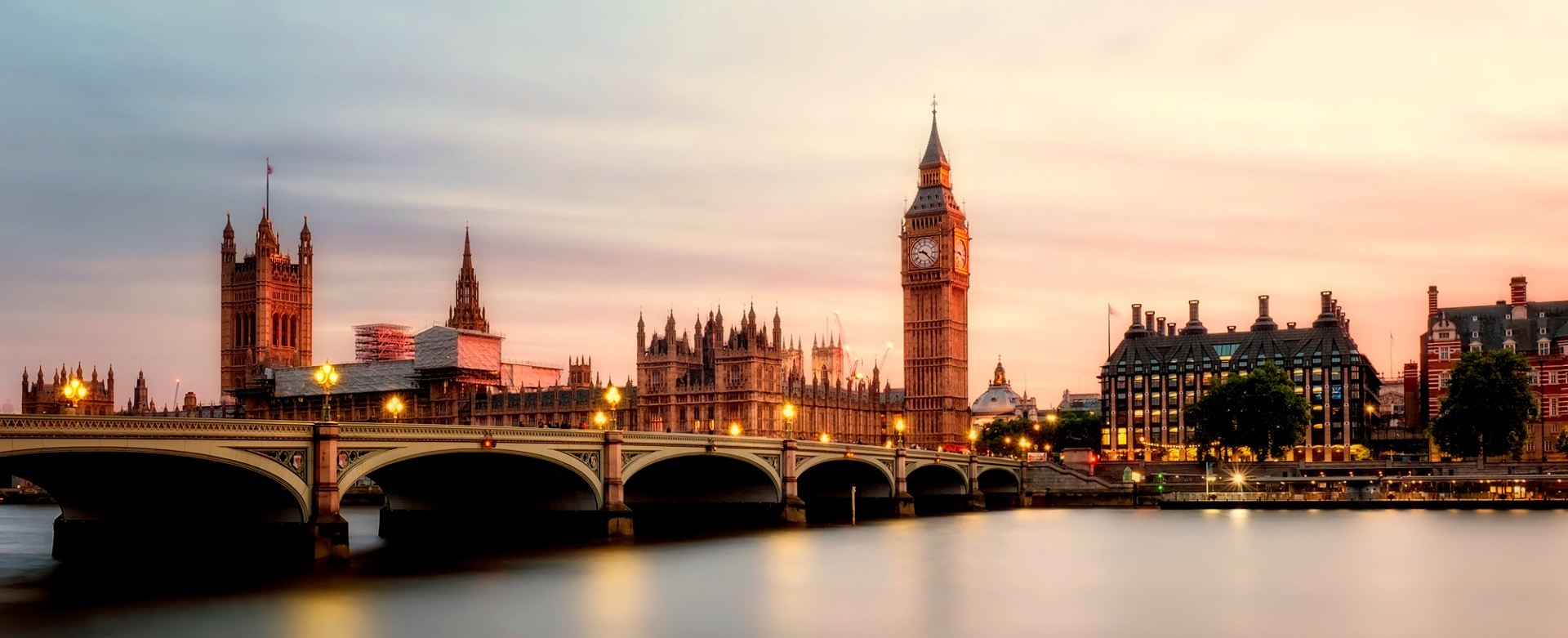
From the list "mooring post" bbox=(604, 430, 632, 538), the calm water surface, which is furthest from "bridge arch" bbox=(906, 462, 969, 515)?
"mooring post" bbox=(604, 430, 632, 538)

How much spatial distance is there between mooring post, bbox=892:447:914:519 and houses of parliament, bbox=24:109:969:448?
49.7m

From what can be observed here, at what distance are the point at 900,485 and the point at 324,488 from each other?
181ft

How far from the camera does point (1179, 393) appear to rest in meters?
183

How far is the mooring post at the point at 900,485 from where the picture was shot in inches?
4075

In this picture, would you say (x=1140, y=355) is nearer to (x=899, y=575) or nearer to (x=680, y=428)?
(x=680, y=428)

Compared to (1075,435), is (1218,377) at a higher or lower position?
higher

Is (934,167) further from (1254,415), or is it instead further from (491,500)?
(491,500)

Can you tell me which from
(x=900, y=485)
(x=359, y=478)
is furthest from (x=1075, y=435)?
(x=359, y=478)

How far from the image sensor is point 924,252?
18100 cm

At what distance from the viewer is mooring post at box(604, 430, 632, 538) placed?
2756 inches

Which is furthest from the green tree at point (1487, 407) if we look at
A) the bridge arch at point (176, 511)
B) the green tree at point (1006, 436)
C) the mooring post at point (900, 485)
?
the bridge arch at point (176, 511)

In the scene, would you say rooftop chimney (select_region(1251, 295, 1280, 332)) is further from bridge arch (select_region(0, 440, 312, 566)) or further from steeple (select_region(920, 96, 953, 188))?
bridge arch (select_region(0, 440, 312, 566))

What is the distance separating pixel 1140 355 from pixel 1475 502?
75549 mm

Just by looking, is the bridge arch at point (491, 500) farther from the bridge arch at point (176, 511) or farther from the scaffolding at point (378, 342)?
the scaffolding at point (378, 342)
